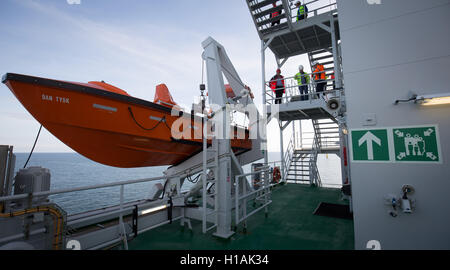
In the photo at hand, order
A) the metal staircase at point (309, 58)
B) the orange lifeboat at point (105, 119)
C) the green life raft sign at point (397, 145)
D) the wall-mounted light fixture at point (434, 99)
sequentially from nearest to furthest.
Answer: the wall-mounted light fixture at point (434, 99)
the green life raft sign at point (397, 145)
the orange lifeboat at point (105, 119)
the metal staircase at point (309, 58)

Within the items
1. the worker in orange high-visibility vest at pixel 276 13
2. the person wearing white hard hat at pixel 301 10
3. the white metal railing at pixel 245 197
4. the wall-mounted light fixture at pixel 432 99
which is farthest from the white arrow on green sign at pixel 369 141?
the person wearing white hard hat at pixel 301 10

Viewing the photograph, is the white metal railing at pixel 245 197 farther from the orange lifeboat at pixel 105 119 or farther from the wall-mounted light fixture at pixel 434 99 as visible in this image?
the wall-mounted light fixture at pixel 434 99

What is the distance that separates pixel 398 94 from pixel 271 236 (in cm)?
283

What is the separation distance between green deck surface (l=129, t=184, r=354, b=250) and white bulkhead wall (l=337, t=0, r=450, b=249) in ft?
3.63

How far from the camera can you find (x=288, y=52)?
9094 millimetres

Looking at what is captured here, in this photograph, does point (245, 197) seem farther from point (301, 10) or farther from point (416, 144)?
point (301, 10)

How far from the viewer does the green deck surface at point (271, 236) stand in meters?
3.12

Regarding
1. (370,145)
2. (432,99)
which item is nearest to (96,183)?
(370,145)

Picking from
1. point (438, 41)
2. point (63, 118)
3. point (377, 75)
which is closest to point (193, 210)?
point (63, 118)

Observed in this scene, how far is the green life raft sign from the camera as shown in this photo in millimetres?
2051

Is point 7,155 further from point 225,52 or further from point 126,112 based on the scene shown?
point 225,52

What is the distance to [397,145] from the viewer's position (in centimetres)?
218

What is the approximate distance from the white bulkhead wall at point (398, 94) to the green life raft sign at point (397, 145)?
57 mm

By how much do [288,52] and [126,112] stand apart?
7999 millimetres
